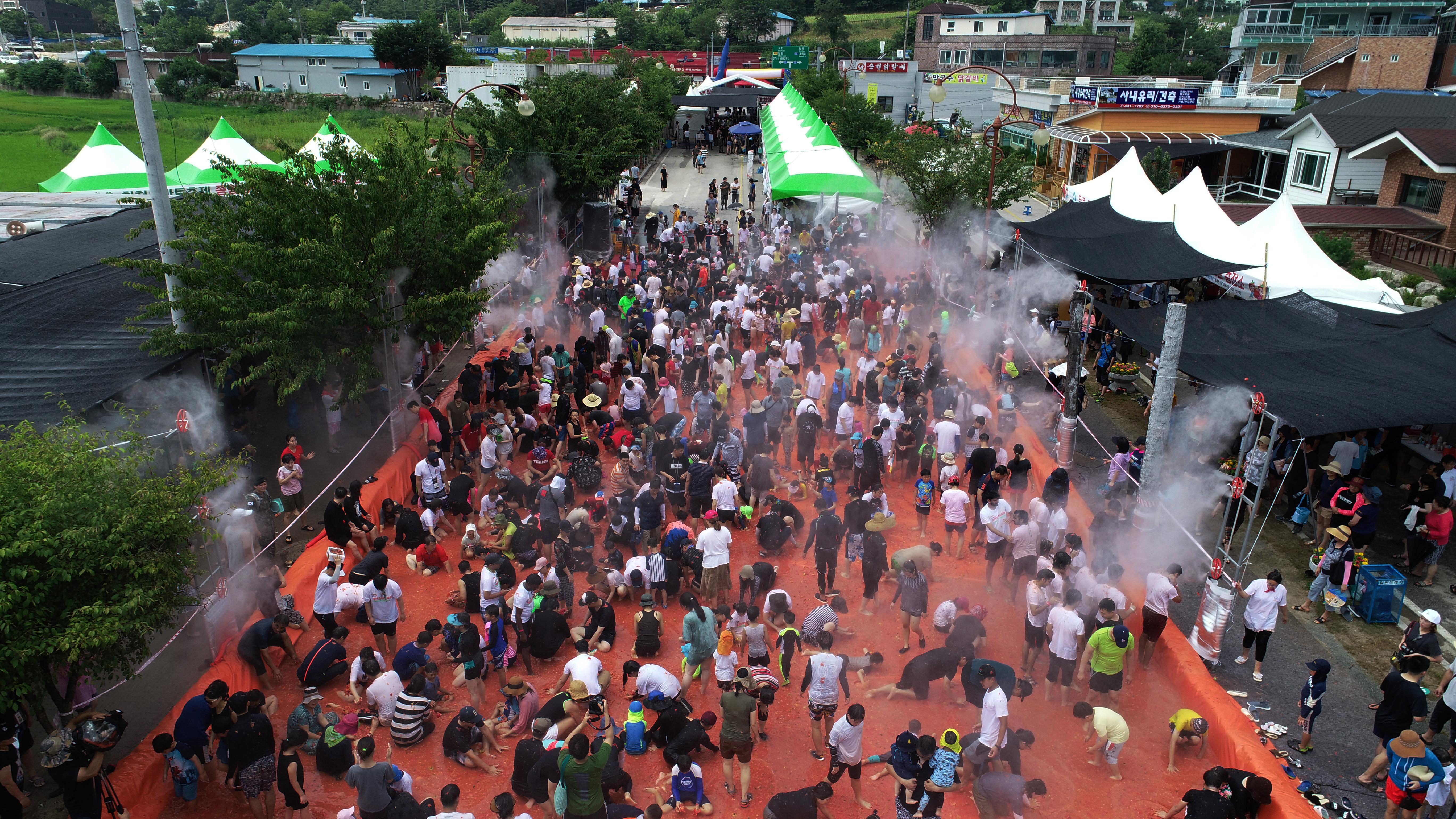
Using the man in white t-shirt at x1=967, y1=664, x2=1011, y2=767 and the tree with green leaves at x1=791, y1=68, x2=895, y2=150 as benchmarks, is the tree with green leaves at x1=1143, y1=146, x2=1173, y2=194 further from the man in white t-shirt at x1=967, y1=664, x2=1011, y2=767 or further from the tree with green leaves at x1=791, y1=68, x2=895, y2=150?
the man in white t-shirt at x1=967, y1=664, x2=1011, y2=767

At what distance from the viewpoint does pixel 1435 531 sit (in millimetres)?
10594

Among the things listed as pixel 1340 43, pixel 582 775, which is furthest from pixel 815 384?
pixel 1340 43

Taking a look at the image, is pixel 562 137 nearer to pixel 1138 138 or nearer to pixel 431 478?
pixel 431 478

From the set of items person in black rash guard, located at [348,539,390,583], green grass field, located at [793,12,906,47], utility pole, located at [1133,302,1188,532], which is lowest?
person in black rash guard, located at [348,539,390,583]

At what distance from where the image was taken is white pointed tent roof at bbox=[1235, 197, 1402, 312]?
51.4 ft

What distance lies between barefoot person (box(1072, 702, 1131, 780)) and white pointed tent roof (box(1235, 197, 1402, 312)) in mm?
10680

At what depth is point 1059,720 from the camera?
847 centimetres

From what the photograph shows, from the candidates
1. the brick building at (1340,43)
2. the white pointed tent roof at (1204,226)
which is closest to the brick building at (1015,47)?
the brick building at (1340,43)

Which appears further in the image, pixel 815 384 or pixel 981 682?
pixel 815 384

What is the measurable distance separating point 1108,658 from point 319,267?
34.5 feet

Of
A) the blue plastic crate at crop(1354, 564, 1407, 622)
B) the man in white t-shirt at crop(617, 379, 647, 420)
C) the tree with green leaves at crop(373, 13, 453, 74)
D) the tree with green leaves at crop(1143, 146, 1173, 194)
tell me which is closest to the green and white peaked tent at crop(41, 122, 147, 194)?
the man in white t-shirt at crop(617, 379, 647, 420)

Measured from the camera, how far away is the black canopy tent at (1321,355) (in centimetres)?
1031

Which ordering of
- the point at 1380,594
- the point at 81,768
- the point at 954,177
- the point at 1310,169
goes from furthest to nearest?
the point at 1310,169
the point at 954,177
the point at 1380,594
the point at 81,768

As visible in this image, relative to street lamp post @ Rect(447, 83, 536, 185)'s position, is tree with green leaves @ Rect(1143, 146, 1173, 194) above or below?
below
